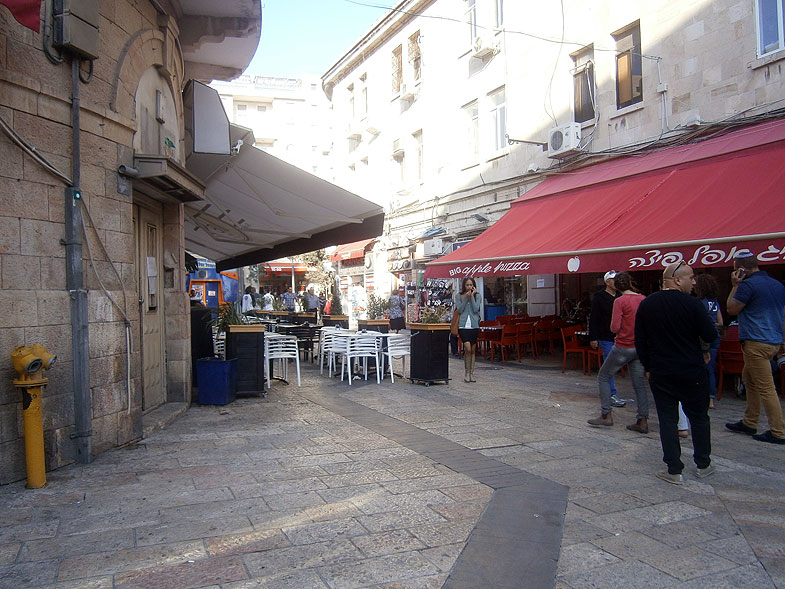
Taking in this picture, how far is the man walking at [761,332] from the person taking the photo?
19.1ft

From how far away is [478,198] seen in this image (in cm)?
1609

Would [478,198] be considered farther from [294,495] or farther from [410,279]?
[294,495]

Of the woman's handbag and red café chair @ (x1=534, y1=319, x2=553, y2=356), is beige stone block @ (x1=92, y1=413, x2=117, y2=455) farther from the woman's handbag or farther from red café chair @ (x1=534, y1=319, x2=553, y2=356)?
red café chair @ (x1=534, y1=319, x2=553, y2=356)

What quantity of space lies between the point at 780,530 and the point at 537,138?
1113 cm

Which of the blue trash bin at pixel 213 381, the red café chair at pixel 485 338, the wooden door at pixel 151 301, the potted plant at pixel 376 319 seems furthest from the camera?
the red café chair at pixel 485 338

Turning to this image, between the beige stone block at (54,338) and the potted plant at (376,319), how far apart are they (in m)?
6.69

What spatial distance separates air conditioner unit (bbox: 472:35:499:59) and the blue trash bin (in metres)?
11.0

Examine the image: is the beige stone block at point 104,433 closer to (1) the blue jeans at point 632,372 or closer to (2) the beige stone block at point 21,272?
(2) the beige stone block at point 21,272

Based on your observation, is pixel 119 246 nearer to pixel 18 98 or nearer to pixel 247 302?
pixel 18 98

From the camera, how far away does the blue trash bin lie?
26.2ft

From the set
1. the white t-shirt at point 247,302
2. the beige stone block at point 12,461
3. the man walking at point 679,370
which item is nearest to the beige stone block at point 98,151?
the beige stone block at point 12,461

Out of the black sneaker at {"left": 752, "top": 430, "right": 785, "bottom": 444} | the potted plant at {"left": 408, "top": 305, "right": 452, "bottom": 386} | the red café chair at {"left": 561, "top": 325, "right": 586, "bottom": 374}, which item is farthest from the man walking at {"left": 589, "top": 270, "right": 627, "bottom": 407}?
the red café chair at {"left": 561, "top": 325, "right": 586, "bottom": 374}

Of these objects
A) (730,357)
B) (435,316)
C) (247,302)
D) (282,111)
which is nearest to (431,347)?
(435,316)

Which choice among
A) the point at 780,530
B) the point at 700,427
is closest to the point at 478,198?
the point at 700,427
